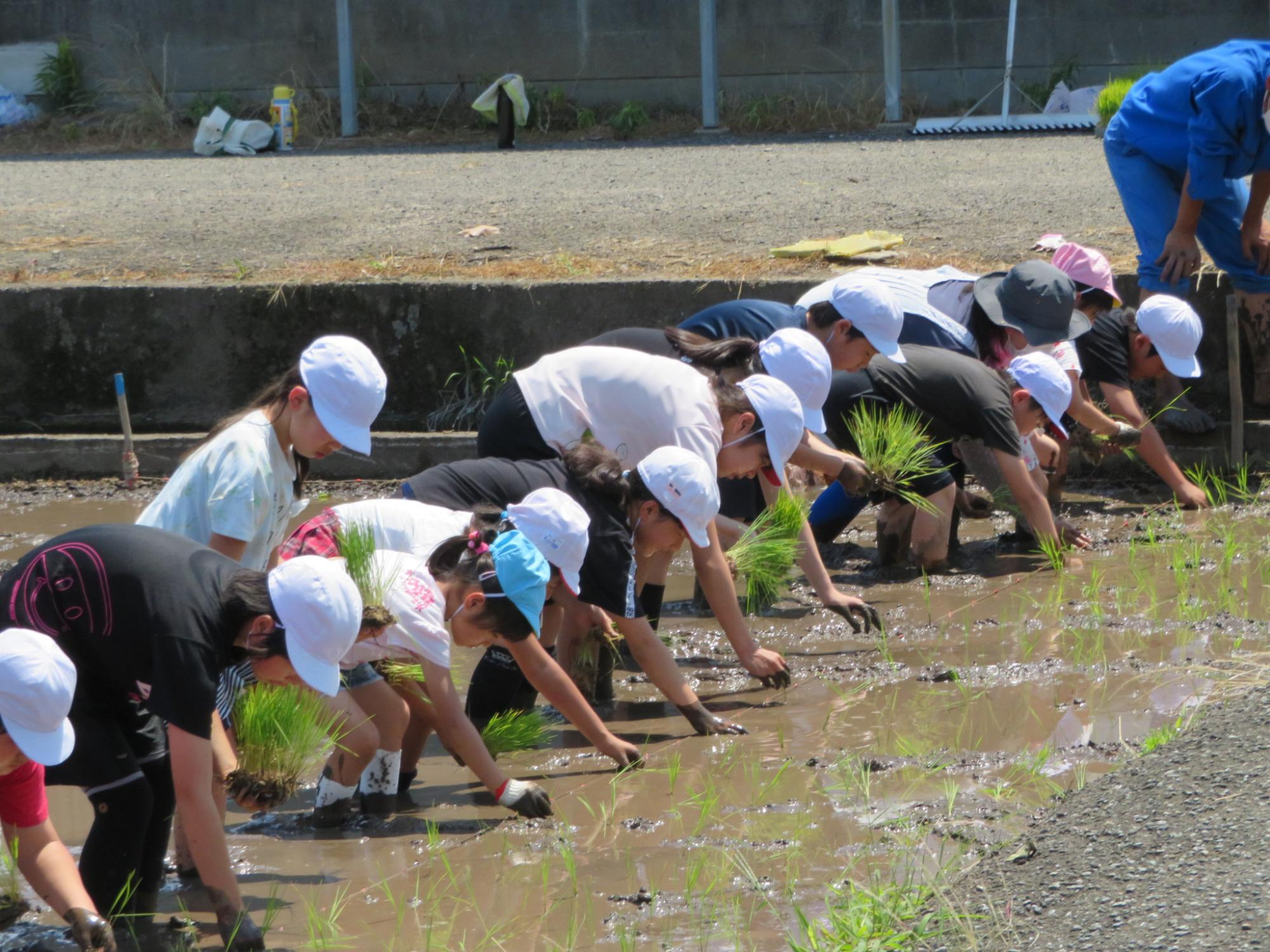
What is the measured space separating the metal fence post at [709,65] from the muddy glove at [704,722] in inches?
374

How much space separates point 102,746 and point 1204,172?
5070 millimetres

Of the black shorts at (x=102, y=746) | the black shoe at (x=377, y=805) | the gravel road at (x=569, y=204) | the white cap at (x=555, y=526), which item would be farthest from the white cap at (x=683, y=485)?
the gravel road at (x=569, y=204)

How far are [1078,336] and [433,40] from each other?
968 centimetres

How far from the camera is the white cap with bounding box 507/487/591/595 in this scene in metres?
3.78

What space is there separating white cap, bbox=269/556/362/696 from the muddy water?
57 cm

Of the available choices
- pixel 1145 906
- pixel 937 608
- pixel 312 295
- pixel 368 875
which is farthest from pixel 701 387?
pixel 312 295

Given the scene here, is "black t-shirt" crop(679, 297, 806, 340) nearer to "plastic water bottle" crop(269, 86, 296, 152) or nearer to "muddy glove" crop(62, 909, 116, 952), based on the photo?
"muddy glove" crop(62, 909, 116, 952)

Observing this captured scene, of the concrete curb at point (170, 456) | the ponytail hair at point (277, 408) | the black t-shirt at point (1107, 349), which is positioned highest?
the ponytail hair at point (277, 408)

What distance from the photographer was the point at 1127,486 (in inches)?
276

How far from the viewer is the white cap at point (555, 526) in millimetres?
3783

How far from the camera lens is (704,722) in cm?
425

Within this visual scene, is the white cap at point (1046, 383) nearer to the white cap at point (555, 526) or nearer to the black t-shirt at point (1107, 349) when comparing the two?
the black t-shirt at point (1107, 349)

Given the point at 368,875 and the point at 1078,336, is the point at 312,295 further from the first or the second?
the point at 368,875

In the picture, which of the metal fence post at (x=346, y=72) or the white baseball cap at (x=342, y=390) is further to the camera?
the metal fence post at (x=346, y=72)
